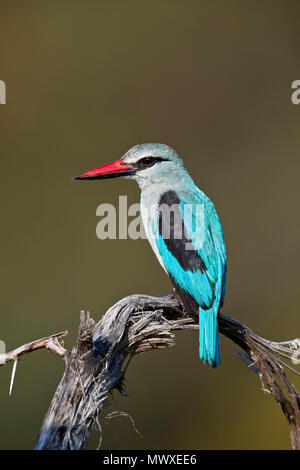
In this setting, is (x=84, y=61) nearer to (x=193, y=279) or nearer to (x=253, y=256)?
(x=253, y=256)

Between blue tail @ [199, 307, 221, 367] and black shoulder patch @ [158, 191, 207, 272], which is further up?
black shoulder patch @ [158, 191, 207, 272]

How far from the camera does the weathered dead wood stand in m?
1.94

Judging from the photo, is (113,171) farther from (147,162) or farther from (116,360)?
(116,360)

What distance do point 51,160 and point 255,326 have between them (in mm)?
2326

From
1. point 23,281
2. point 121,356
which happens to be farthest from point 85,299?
point 121,356

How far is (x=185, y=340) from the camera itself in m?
5.06

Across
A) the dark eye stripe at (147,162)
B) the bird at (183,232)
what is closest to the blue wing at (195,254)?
the bird at (183,232)

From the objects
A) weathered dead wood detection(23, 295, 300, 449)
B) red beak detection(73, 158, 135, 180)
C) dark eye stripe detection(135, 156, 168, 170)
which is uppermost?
dark eye stripe detection(135, 156, 168, 170)

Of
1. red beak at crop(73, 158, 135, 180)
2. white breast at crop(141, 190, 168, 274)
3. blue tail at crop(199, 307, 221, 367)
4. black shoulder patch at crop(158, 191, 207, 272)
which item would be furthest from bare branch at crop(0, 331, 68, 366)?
red beak at crop(73, 158, 135, 180)

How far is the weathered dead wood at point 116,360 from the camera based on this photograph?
1938mm

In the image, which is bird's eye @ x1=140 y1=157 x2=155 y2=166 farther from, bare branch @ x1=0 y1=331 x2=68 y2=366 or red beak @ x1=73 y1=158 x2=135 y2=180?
bare branch @ x1=0 y1=331 x2=68 y2=366

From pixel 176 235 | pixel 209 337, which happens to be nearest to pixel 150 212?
pixel 176 235

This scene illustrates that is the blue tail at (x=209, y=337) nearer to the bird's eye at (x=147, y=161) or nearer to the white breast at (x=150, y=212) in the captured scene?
the white breast at (x=150, y=212)

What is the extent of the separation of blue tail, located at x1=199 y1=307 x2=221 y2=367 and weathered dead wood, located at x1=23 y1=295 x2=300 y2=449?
0.13ft
